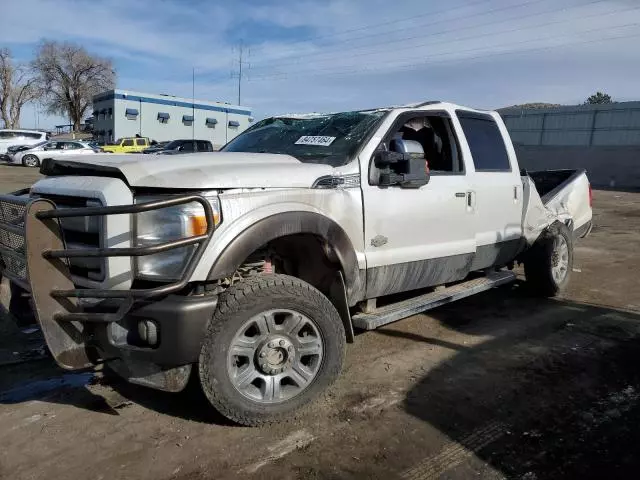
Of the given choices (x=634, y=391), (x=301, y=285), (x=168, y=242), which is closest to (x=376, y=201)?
(x=301, y=285)

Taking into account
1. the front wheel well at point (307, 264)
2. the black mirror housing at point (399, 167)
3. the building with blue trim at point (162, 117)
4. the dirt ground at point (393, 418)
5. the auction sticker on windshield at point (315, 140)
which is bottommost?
the dirt ground at point (393, 418)

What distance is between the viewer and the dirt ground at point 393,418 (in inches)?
116

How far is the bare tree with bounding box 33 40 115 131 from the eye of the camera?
6419 centimetres

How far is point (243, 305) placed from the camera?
124 inches

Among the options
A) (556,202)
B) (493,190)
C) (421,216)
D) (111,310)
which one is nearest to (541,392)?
(421,216)

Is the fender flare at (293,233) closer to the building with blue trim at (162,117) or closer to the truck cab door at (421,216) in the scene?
the truck cab door at (421,216)

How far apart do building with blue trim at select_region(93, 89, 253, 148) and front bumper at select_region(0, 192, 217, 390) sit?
56099 mm

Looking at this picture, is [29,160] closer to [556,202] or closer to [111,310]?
→ [556,202]

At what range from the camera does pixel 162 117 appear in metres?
63.0

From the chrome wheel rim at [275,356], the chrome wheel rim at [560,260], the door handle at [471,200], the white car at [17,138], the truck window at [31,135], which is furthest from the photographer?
the truck window at [31,135]

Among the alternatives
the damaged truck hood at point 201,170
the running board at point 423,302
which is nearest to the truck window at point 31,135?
the damaged truck hood at point 201,170

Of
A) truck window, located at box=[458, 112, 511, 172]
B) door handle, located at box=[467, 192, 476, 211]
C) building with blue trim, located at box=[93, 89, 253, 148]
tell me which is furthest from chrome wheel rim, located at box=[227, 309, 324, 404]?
building with blue trim, located at box=[93, 89, 253, 148]

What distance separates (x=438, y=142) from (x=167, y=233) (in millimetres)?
2794

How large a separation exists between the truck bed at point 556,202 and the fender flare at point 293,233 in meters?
2.70
